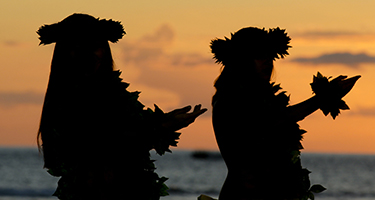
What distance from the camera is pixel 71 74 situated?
16.4ft

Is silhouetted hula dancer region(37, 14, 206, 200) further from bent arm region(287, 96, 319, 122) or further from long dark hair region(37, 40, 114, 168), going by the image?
bent arm region(287, 96, 319, 122)

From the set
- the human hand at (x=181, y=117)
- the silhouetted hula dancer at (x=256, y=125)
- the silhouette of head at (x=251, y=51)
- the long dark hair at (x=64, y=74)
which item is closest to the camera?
the human hand at (x=181, y=117)

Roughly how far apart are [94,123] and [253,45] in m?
1.52

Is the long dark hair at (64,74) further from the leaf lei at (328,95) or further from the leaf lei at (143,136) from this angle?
the leaf lei at (328,95)

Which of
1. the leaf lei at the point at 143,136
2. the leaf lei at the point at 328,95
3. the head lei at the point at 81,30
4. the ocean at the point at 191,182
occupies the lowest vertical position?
the leaf lei at the point at 143,136

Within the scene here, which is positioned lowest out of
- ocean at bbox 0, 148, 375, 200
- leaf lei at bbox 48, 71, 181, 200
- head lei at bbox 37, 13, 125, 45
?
leaf lei at bbox 48, 71, 181, 200

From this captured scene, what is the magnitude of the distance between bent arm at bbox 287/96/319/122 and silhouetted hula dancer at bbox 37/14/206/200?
92 cm

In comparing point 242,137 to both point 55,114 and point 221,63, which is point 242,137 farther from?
point 55,114

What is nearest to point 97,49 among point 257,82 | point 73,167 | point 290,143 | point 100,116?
point 100,116

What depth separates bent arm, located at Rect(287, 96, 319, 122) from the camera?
5023 mm

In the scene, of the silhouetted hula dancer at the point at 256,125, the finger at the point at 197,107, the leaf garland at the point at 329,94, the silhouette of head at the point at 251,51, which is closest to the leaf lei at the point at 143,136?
the finger at the point at 197,107

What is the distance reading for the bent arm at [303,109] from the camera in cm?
502

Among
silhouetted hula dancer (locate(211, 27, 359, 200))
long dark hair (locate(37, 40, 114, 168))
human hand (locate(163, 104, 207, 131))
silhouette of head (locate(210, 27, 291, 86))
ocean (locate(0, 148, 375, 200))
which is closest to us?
human hand (locate(163, 104, 207, 131))

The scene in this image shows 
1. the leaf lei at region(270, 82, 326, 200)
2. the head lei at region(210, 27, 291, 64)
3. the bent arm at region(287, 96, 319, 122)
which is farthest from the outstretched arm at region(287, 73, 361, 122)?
the head lei at region(210, 27, 291, 64)
